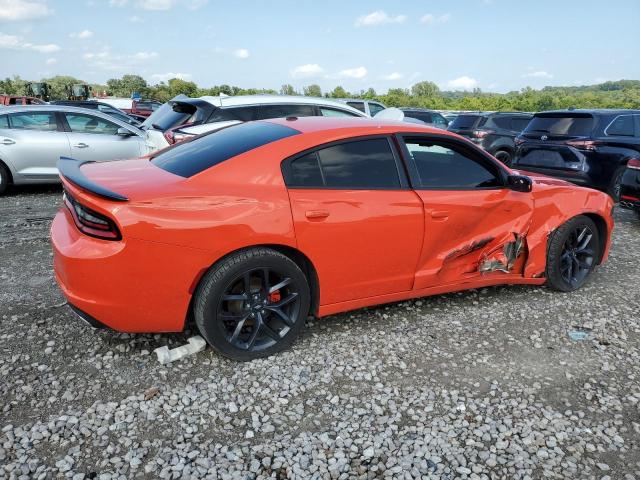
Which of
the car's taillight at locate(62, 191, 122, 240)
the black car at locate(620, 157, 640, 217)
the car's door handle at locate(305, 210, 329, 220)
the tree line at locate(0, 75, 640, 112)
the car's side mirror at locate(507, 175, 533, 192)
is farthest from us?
the tree line at locate(0, 75, 640, 112)

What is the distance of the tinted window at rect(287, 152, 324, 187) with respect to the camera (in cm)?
322

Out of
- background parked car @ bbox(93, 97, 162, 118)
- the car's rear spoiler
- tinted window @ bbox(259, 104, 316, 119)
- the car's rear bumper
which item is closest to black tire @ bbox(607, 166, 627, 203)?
tinted window @ bbox(259, 104, 316, 119)

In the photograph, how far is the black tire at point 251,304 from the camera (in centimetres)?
297

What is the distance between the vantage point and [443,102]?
4341 cm

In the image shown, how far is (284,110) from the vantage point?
800cm

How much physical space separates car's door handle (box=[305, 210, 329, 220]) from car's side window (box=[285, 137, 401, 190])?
7.1 inches

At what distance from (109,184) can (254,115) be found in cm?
498

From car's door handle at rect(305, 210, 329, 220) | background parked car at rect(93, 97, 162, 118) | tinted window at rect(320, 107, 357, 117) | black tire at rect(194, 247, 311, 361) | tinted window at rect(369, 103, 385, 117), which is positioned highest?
background parked car at rect(93, 97, 162, 118)

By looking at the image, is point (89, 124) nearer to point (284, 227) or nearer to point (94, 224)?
point (94, 224)

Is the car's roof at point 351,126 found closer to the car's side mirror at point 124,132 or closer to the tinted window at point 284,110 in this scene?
the tinted window at point 284,110

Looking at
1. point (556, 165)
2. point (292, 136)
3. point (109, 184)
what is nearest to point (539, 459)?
point (292, 136)

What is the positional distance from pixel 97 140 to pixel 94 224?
6224 millimetres

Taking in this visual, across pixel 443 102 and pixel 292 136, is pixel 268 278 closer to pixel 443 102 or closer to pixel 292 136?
pixel 292 136

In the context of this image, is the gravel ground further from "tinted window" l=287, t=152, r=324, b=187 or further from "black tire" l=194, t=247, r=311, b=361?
"tinted window" l=287, t=152, r=324, b=187
